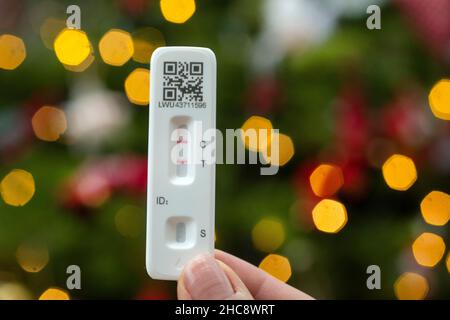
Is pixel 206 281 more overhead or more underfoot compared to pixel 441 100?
more underfoot

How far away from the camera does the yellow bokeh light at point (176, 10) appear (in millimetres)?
870

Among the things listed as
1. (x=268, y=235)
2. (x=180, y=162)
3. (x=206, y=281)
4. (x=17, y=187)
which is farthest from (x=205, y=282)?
(x=17, y=187)

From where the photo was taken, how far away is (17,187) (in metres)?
0.86

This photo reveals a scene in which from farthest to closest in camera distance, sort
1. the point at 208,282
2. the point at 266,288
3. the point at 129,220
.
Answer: the point at 129,220, the point at 266,288, the point at 208,282

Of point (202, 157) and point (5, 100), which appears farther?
point (5, 100)

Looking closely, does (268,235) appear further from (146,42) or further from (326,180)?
(146,42)

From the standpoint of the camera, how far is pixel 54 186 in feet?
2.77

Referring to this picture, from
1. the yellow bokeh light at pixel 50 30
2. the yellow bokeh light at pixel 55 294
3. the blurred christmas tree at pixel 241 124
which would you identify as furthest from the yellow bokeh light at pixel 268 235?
the yellow bokeh light at pixel 50 30

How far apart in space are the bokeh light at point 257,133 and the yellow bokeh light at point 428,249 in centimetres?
25

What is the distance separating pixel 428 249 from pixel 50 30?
2.00 ft
